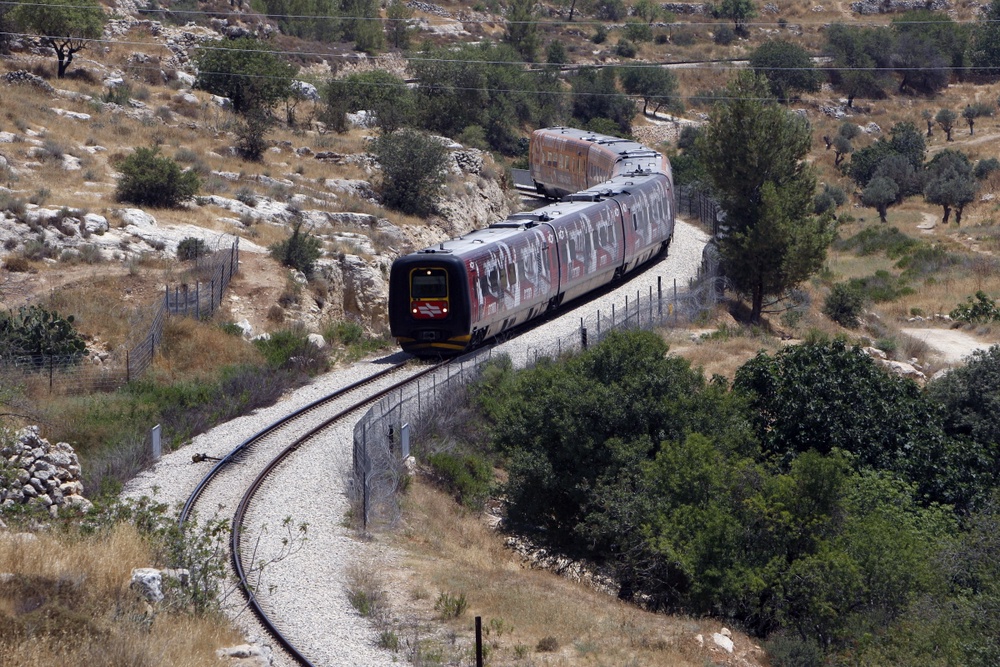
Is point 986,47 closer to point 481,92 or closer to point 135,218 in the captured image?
point 481,92

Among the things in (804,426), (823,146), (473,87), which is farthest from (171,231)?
(823,146)

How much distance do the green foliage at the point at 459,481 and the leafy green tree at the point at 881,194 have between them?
176ft

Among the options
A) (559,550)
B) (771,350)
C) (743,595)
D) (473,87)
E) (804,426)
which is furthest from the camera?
(473,87)

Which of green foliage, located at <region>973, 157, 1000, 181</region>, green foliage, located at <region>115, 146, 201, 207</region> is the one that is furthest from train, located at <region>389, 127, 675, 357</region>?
green foliage, located at <region>973, 157, 1000, 181</region>

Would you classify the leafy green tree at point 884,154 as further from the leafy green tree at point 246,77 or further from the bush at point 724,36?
the leafy green tree at point 246,77

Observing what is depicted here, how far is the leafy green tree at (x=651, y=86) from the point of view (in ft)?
316

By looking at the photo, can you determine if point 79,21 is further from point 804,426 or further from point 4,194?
point 804,426

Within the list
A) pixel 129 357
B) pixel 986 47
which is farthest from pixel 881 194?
pixel 129 357

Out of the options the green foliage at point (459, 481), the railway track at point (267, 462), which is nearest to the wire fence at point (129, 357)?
the railway track at point (267, 462)

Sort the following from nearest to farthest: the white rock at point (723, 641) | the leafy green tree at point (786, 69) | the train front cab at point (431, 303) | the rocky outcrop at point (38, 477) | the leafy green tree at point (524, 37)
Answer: the white rock at point (723, 641)
the rocky outcrop at point (38, 477)
the train front cab at point (431, 303)
the leafy green tree at point (786, 69)
the leafy green tree at point (524, 37)

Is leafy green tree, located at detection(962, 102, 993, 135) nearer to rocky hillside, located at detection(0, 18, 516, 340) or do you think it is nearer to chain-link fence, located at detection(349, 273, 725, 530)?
rocky hillside, located at detection(0, 18, 516, 340)

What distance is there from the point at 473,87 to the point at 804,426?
47932 mm

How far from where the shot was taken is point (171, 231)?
33.9 meters

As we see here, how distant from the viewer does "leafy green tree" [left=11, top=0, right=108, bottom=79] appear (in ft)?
164
